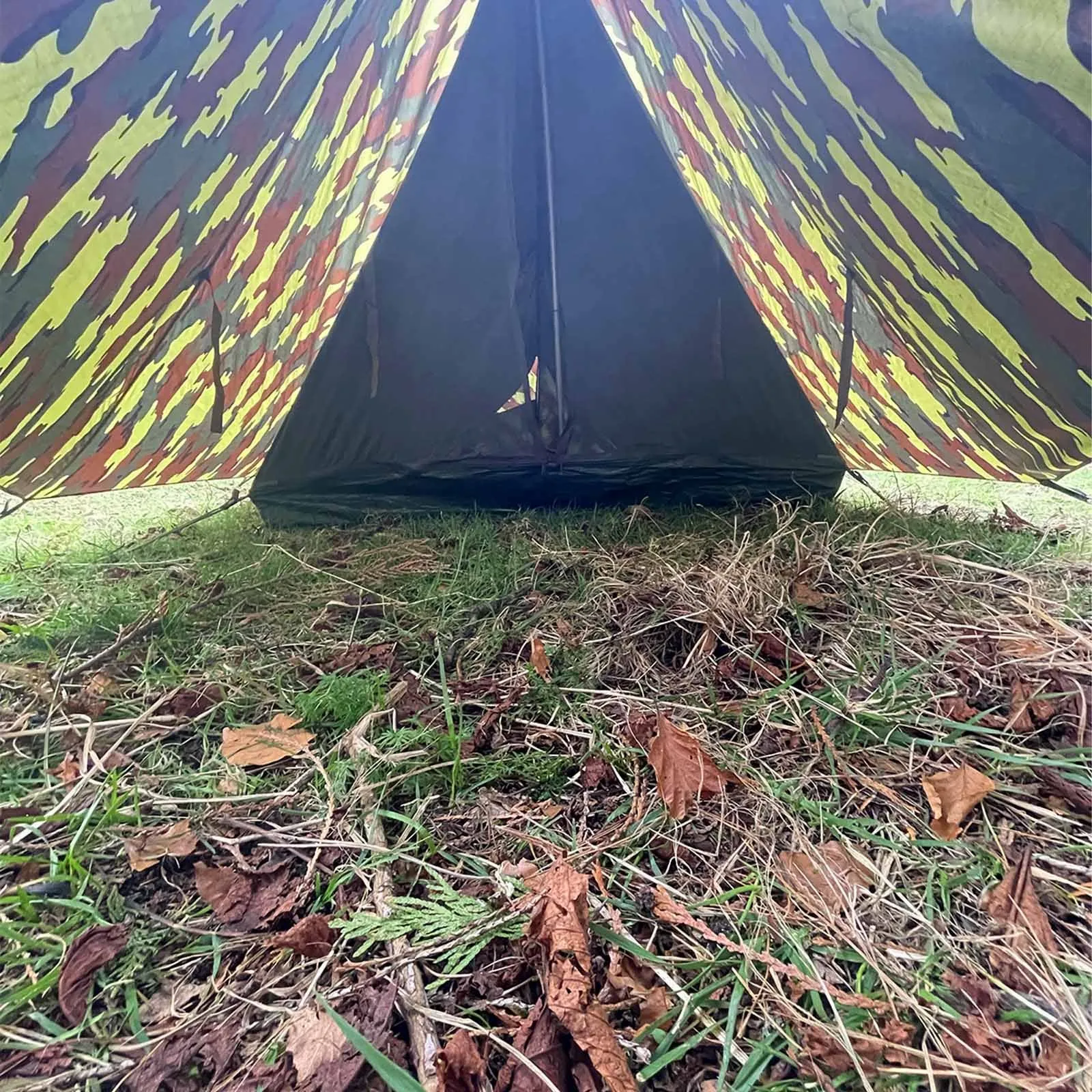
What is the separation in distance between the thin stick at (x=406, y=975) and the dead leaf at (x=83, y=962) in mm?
288

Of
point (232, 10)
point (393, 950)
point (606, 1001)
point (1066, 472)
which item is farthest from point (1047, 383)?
point (232, 10)

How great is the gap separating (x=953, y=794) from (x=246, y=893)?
0.96m

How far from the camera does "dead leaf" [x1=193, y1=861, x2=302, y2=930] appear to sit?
2.54 ft

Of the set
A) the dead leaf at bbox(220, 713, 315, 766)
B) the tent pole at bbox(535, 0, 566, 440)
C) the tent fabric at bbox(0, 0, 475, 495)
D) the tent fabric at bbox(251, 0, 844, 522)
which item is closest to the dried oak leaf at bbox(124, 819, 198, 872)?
the dead leaf at bbox(220, 713, 315, 766)

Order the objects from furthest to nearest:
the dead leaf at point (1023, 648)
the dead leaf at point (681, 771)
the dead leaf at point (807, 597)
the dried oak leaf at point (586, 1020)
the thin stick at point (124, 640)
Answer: the dead leaf at point (807, 597), the thin stick at point (124, 640), the dead leaf at point (1023, 648), the dead leaf at point (681, 771), the dried oak leaf at point (586, 1020)

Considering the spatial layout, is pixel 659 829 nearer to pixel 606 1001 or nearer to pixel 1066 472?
pixel 606 1001

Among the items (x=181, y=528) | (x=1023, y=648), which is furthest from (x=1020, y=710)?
(x=181, y=528)

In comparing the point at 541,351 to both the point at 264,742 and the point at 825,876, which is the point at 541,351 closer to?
the point at 264,742

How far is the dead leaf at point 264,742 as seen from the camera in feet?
3.42

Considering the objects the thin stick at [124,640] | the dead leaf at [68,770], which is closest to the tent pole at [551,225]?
the thin stick at [124,640]

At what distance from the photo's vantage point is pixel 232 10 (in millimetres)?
1098

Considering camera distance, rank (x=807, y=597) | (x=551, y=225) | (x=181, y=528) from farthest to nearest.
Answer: (x=181, y=528)
(x=551, y=225)
(x=807, y=597)

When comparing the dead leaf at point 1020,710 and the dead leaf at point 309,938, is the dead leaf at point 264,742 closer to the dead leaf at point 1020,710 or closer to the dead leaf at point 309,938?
the dead leaf at point 309,938

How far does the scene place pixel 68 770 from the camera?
1.01 m
